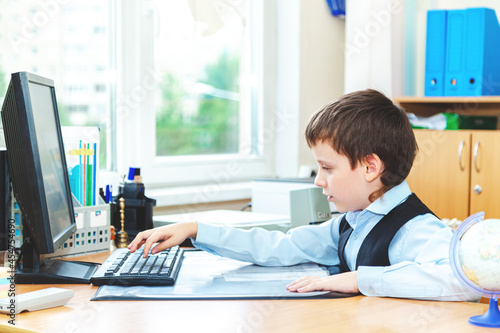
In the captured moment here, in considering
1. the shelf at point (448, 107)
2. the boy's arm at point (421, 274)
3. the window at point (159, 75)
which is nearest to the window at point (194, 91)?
the window at point (159, 75)

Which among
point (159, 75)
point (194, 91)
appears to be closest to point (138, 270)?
point (159, 75)

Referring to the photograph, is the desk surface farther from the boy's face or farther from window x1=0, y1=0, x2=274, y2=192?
window x1=0, y1=0, x2=274, y2=192

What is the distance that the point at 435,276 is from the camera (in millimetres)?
1095

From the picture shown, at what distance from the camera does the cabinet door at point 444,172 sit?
249cm

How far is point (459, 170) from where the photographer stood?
250 cm

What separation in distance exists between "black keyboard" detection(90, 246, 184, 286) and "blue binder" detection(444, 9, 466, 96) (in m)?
1.63

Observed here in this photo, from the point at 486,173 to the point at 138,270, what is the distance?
1.68 m

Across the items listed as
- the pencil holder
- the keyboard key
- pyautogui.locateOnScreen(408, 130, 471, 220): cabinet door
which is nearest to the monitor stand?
the keyboard key

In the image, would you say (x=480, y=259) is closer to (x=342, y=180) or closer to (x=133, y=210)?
(x=342, y=180)

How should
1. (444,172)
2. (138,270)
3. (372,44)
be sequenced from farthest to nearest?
(372,44), (444,172), (138,270)

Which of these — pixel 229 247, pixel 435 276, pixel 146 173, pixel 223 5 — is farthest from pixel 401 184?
pixel 223 5

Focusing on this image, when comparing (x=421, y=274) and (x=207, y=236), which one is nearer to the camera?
(x=421, y=274)

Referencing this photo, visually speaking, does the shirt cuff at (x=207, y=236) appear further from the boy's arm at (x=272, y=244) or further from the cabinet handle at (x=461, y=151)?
the cabinet handle at (x=461, y=151)

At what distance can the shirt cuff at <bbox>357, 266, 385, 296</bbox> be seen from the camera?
3.66ft
